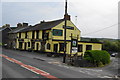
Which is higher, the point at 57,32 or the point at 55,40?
the point at 57,32

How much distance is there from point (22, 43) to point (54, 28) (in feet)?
54.6

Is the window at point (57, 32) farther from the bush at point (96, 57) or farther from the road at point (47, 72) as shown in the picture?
the road at point (47, 72)

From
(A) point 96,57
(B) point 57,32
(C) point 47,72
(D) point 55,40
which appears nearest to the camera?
(C) point 47,72

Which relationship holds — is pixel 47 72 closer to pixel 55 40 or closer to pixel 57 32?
pixel 55 40

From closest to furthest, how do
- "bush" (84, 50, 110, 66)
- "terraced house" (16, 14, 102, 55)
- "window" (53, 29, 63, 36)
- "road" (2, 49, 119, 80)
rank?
"road" (2, 49, 119, 80), "bush" (84, 50, 110, 66), "terraced house" (16, 14, 102, 55), "window" (53, 29, 63, 36)

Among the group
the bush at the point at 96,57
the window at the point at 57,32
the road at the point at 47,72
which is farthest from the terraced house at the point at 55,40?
the road at the point at 47,72

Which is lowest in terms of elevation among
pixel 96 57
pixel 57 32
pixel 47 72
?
pixel 47 72

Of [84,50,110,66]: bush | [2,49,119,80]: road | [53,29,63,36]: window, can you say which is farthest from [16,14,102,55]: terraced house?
[2,49,119,80]: road

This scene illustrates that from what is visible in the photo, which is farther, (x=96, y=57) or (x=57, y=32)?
(x=57, y=32)

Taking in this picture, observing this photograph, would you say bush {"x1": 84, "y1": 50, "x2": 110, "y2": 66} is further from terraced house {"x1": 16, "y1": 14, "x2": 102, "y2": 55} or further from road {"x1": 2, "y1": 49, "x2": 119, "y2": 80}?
terraced house {"x1": 16, "y1": 14, "x2": 102, "y2": 55}

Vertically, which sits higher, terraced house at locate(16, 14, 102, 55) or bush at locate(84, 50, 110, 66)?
terraced house at locate(16, 14, 102, 55)

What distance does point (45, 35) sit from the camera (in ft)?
116

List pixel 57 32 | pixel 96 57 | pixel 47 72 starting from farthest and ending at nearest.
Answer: pixel 57 32
pixel 96 57
pixel 47 72

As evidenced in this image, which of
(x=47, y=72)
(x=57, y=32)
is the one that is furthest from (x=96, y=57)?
(x=57, y=32)
